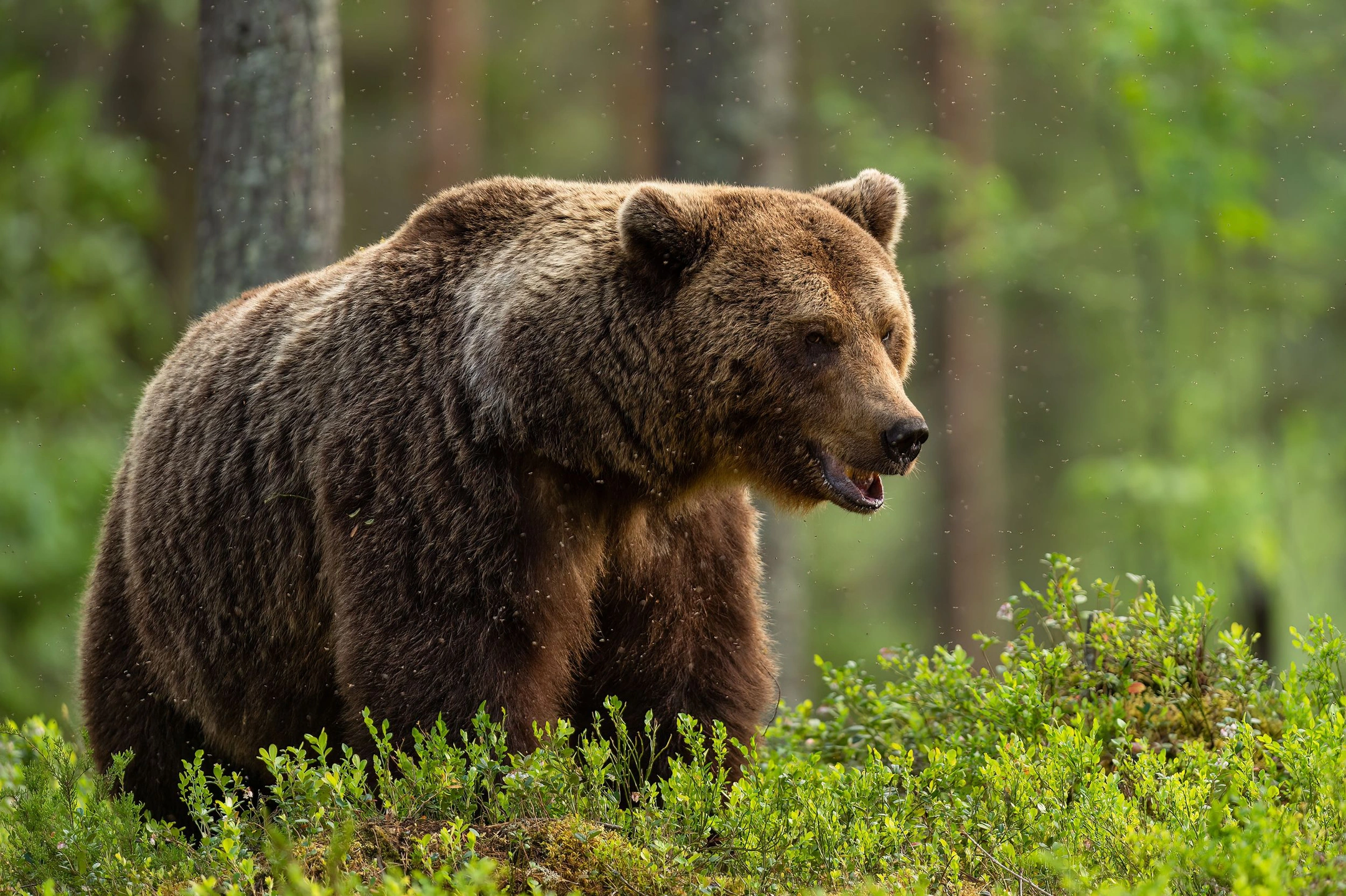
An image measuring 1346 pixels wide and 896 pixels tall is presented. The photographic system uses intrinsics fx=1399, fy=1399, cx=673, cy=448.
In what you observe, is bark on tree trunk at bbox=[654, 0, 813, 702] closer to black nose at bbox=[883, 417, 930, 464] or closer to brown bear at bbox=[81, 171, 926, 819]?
brown bear at bbox=[81, 171, 926, 819]

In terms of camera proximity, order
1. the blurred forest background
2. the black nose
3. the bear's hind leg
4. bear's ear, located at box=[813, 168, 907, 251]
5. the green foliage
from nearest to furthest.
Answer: the black nose
bear's ear, located at box=[813, 168, 907, 251]
the bear's hind leg
the green foliage
the blurred forest background

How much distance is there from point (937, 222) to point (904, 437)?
12524 mm

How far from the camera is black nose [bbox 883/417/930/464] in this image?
4387mm

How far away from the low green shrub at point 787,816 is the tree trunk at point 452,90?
1187cm

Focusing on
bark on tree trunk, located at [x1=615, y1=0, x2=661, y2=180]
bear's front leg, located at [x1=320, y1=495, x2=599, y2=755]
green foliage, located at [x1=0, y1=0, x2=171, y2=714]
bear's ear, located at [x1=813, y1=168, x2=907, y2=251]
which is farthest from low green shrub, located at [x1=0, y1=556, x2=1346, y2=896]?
bark on tree trunk, located at [x1=615, y1=0, x2=661, y2=180]

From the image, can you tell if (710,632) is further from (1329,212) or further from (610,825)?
Result: (1329,212)

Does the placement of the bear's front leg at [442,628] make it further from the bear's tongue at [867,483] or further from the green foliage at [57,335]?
the green foliage at [57,335]

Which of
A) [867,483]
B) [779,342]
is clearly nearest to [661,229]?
[779,342]

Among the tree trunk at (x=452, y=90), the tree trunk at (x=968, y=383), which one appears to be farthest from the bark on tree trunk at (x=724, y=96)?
the tree trunk at (x=968, y=383)

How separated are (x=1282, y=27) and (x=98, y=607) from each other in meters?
15.5

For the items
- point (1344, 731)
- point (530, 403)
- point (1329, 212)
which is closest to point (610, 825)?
point (530, 403)

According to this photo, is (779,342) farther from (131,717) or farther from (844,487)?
(131,717)

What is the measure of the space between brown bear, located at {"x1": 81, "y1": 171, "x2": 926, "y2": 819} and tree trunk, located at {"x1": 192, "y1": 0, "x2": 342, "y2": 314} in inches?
87.4

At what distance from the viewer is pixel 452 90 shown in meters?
16.3
